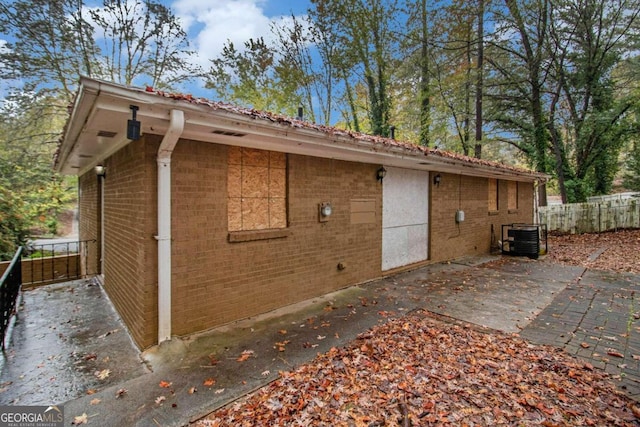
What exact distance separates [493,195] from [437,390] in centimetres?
962

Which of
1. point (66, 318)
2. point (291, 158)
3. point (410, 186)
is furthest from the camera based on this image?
point (410, 186)

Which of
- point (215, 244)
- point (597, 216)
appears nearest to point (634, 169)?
point (597, 216)

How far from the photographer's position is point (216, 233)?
399 cm

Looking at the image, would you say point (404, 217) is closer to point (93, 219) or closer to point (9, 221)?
point (93, 219)

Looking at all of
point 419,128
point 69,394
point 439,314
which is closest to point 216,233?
point 69,394

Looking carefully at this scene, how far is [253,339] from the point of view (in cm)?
371

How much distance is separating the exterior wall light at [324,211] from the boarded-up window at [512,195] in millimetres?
9238

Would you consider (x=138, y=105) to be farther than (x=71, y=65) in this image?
No

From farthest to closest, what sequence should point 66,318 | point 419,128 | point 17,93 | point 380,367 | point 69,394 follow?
1. point 419,128
2. point 17,93
3. point 66,318
4. point 380,367
5. point 69,394

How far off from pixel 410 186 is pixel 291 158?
373 cm

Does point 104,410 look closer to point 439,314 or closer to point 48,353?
point 48,353

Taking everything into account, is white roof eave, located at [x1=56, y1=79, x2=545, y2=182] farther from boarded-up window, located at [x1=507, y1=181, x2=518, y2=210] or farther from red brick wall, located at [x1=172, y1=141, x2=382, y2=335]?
boarded-up window, located at [x1=507, y1=181, x2=518, y2=210]

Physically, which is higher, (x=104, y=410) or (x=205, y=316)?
(x=205, y=316)

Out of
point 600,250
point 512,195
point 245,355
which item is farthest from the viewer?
point 512,195
